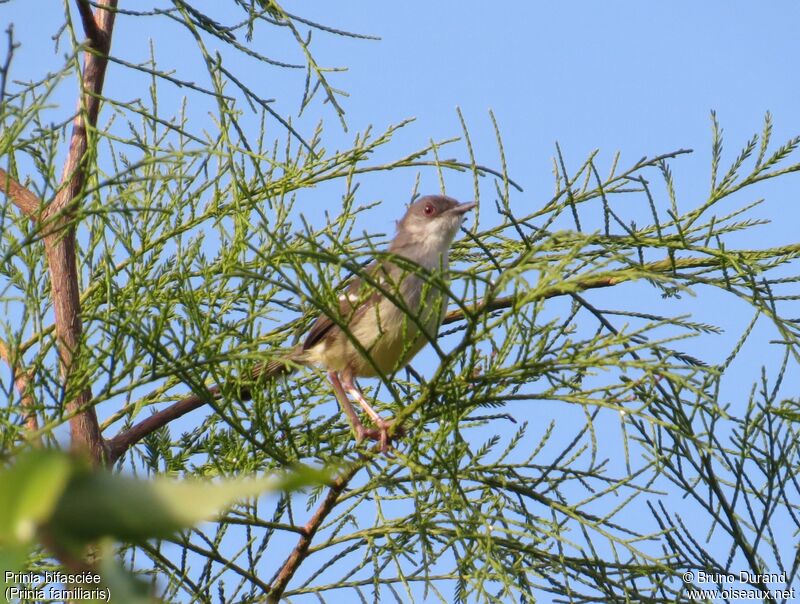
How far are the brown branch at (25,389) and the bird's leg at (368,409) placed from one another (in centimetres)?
133

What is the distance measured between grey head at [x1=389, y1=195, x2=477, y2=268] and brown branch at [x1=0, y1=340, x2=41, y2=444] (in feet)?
8.43

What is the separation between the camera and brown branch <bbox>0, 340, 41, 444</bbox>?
3451mm

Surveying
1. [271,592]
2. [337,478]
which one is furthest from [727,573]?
[271,592]

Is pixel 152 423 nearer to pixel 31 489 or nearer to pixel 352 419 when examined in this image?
pixel 352 419

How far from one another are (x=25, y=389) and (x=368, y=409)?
1741 millimetres

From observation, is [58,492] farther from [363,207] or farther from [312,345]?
[312,345]

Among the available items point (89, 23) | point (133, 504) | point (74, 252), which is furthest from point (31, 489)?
point (89, 23)

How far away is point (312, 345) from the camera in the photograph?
582cm

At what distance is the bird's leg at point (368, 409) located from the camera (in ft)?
12.7

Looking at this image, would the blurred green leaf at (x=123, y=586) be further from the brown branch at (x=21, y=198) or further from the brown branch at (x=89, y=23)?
the brown branch at (x=21, y=198)

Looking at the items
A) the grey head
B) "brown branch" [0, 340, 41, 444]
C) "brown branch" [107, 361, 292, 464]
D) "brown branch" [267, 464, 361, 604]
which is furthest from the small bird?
"brown branch" [0, 340, 41, 444]

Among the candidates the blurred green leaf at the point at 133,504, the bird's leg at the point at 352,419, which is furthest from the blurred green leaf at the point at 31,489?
the bird's leg at the point at 352,419

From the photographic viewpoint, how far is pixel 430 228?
6195 millimetres

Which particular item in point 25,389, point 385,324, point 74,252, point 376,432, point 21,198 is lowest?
point 376,432
